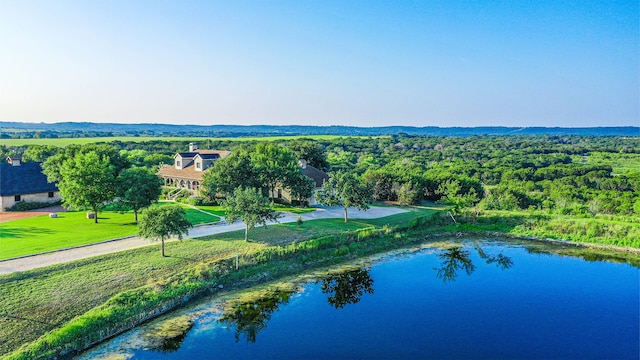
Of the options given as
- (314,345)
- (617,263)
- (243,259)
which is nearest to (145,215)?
(243,259)

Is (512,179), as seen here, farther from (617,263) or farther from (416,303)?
(416,303)

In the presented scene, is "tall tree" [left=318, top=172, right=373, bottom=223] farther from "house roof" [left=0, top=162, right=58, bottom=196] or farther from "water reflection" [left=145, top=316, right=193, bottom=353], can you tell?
"house roof" [left=0, top=162, right=58, bottom=196]

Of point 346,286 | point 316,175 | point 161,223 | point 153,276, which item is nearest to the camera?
point 153,276

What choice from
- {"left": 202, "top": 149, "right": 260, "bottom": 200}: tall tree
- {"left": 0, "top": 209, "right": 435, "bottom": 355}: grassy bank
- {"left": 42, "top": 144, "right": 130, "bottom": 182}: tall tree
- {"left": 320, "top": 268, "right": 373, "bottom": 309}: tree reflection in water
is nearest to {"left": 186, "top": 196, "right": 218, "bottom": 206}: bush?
{"left": 202, "top": 149, "right": 260, "bottom": 200}: tall tree

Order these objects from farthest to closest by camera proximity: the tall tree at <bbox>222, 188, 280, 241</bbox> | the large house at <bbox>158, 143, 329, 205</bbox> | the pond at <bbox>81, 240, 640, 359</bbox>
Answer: the large house at <bbox>158, 143, 329, 205</bbox>, the tall tree at <bbox>222, 188, 280, 241</bbox>, the pond at <bbox>81, 240, 640, 359</bbox>

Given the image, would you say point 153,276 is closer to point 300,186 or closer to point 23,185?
point 300,186

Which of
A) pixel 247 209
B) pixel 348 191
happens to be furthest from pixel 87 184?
pixel 348 191

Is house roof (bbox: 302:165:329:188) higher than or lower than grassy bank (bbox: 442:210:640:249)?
higher
